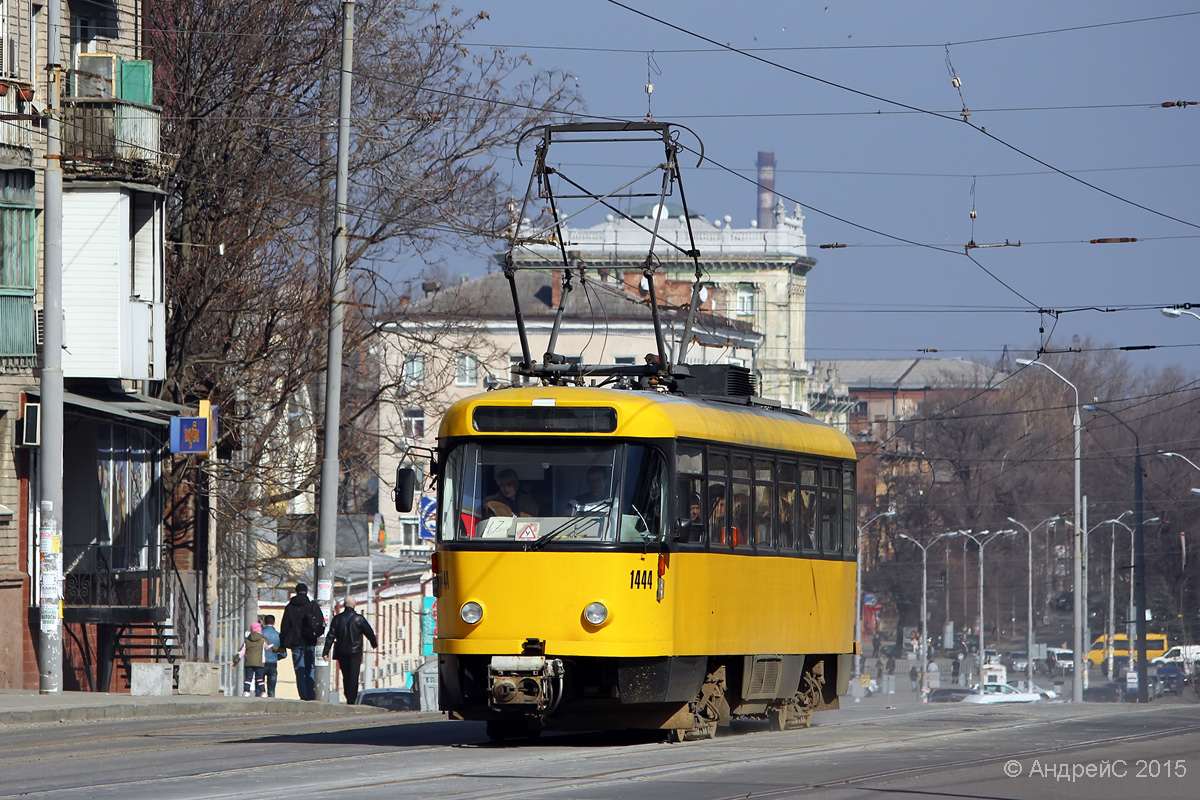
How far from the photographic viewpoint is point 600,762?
13.8m

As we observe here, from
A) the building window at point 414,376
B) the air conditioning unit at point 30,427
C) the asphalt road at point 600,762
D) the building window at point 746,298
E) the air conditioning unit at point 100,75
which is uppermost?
the building window at point 746,298

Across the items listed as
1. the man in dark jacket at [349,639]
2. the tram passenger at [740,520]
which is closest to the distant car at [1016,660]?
the man in dark jacket at [349,639]

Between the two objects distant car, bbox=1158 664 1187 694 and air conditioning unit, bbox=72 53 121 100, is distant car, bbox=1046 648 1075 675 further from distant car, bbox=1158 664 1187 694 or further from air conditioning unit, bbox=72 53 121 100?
air conditioning unit, bbox=72 53 121 100

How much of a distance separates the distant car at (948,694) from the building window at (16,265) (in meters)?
42.8

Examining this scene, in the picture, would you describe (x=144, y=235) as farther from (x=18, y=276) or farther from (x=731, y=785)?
(x=731, y=785)

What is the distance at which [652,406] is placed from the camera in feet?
51.5

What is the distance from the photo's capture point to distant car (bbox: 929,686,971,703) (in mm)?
64750

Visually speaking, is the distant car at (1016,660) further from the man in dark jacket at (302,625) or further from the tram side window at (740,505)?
the tram side window at (740,505)

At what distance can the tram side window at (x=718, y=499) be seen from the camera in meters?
16.5

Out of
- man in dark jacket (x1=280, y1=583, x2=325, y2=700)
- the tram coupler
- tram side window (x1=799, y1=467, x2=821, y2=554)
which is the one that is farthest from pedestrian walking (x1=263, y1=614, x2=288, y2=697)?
the tram coupler

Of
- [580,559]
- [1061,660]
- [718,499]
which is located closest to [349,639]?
[718,499]

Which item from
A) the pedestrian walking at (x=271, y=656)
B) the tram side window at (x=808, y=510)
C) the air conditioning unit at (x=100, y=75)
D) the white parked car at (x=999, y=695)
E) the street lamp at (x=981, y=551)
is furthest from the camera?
the street lamp at (x=981, y=551)

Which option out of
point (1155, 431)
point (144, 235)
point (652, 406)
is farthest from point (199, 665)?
point (1155, 431)

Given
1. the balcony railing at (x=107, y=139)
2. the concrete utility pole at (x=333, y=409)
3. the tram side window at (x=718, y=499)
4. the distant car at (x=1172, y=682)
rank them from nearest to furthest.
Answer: the tram side window at (x=718, y=499) < the concrete utility pole at (x=333, y=409) < the balcony railing at (x=107, y=139) < the distant car at (x=1172, y=682)
